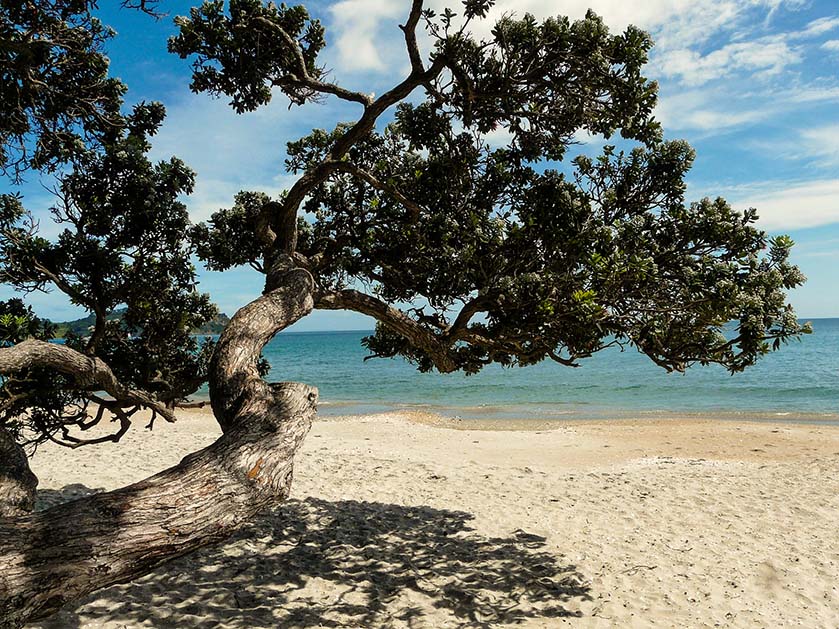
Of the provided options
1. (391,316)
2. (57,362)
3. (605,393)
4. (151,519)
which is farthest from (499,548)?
(605,393)

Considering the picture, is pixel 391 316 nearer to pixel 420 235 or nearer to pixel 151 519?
pixel 420 235

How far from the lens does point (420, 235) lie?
7.79 metres

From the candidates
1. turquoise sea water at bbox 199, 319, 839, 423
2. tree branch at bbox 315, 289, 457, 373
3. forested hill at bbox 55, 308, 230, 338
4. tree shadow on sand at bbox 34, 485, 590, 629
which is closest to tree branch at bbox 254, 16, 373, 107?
tree branch at bbox 315, 289, 457, 373

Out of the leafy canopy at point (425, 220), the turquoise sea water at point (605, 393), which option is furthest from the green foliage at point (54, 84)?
the turquoise sea water at point (605, 393)

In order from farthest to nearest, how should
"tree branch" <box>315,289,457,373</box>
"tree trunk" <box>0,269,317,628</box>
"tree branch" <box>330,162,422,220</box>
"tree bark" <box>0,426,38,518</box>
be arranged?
"tree branch" <box>315,289,457,373</box>, "tree branch" <box>330,162,422,220</box>, "tree bark" <box>0,426,38,518</box>, "tree trunk" <box>0,269,317,628</box>

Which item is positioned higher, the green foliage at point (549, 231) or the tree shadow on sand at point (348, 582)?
the green foliage at point (549, 231)

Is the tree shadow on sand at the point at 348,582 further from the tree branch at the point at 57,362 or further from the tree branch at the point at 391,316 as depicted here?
the tree branch at the point at 391,316

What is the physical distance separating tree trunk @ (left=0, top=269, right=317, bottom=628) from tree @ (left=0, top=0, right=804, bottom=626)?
111 cm

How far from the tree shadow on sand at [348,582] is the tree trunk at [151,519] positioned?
3.41 m

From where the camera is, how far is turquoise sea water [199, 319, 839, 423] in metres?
29.8

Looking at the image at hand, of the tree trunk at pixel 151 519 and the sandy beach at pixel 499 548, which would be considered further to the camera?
the sandy beach at pixel 499 548

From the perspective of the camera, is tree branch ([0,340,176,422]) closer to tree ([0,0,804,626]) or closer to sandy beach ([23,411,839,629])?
tree ([0,0,804,626])

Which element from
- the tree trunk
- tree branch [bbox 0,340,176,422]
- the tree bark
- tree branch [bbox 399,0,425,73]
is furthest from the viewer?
tree branch [bbox 399,0,425,73]

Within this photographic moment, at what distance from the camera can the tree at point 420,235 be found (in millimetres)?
6354
